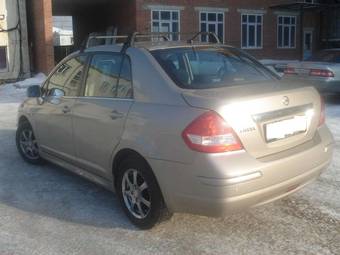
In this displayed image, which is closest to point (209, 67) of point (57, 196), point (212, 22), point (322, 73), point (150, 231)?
point (150, 231)

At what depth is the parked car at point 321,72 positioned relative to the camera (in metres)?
11.5

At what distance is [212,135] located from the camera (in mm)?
3557

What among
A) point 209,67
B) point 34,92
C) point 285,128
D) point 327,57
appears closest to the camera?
point 285,128

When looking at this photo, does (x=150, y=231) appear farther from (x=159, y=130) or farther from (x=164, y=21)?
(x=164, y=21)

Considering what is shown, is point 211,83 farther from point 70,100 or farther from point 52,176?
point 52,176

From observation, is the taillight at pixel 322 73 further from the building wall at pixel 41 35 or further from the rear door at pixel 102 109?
the building wall at pixel 41 35

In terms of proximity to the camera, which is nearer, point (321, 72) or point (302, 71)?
point (321, 72)

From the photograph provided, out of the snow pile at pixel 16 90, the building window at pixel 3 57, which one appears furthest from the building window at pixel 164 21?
the building window at pixel 3 57

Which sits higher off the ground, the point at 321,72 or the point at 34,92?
the point at 34,92

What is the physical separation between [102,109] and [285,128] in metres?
1.67

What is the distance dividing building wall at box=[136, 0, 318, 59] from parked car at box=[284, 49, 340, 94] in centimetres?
1138

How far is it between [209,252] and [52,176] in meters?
2.77

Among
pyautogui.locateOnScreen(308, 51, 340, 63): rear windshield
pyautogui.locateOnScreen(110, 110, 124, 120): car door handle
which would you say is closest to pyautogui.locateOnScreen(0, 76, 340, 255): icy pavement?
pyautogui.locateOnScreen(110, 110, 124, 120): car door handle

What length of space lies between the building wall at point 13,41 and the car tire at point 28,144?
14.5 m
